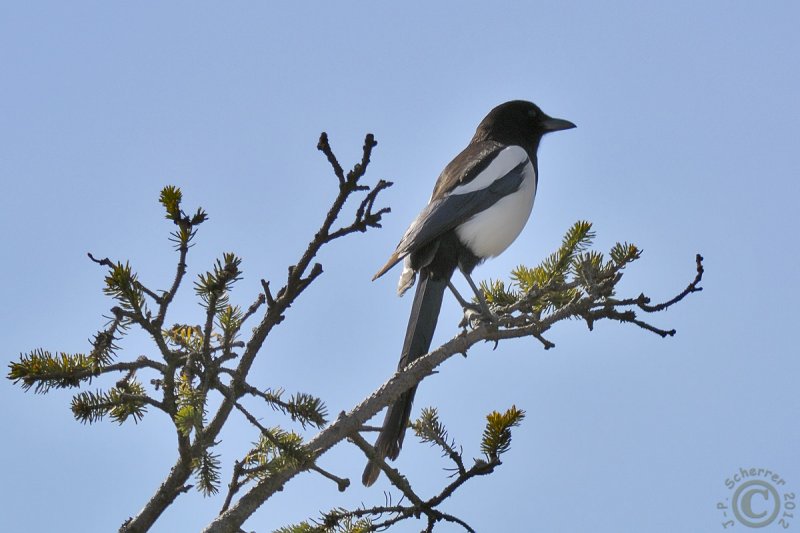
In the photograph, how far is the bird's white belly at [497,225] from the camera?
16.4ft

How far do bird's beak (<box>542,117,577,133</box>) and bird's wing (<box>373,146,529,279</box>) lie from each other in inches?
29.1

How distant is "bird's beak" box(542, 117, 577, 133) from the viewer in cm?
636

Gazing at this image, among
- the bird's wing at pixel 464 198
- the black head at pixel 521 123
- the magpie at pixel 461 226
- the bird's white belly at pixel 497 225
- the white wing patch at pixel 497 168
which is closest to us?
the magpie at pixel 461 226

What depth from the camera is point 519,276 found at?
3.98m

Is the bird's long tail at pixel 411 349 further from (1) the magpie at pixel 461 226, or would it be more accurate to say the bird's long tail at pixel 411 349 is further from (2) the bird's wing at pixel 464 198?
(2) the bird's wing at pixel 464 198

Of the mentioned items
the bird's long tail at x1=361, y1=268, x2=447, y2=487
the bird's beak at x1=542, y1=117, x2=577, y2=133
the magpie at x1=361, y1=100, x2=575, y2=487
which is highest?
the bird's beak at x1=542, y1=117, x2=577, y2=133

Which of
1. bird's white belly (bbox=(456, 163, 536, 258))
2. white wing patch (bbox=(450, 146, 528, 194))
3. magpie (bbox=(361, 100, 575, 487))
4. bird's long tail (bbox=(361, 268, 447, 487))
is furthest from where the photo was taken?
white wing patch (bbox=(450, 146, 528, 194))

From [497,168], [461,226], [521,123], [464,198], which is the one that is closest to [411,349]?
[461,226]

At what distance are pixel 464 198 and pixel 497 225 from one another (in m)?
0.24

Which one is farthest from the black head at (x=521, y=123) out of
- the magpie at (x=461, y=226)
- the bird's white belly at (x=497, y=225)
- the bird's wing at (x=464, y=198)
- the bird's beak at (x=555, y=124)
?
the bird's white belly at (x=497, y=225)

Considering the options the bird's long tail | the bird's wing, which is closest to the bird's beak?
the bird's wing

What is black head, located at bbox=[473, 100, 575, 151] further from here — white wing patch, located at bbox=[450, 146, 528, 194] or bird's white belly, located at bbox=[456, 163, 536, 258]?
bird's white belly, located at bbox=[456, 163, 536, 258]

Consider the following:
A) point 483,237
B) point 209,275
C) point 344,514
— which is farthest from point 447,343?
point 483,237

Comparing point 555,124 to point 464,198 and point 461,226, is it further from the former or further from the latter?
point 461,226
